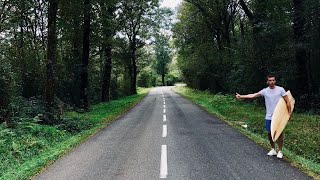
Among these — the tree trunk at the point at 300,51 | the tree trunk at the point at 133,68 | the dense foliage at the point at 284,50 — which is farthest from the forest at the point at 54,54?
the tree trunk at the point at 300,51

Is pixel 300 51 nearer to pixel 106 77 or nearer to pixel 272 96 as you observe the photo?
pixel 272 96

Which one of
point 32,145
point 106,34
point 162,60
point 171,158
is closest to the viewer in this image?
point 171,158

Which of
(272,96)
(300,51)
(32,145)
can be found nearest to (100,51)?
(300,51)

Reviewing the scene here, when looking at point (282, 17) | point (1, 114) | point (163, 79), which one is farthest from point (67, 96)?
point (163, 79)

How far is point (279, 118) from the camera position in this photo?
830 centimetres

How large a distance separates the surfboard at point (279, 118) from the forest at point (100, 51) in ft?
29.3

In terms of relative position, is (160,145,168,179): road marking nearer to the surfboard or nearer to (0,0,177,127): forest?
the surfboard

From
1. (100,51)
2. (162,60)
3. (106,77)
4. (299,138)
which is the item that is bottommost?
(299,138)

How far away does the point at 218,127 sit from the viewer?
13961 millimetres

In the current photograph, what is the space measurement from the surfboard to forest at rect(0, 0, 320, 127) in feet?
29.3

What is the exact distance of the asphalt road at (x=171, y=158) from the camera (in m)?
7.09

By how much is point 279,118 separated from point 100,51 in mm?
23942

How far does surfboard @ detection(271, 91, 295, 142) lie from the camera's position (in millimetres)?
8242

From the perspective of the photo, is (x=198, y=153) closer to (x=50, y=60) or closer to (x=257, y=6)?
(x=50, y=60)
